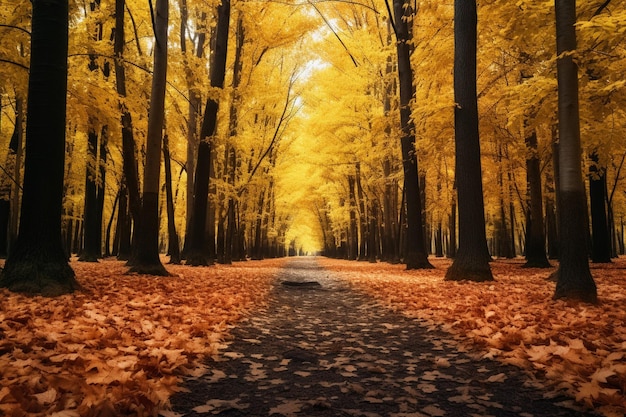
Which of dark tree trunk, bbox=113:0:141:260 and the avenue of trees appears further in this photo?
dark tree trunk, bbox=113:0:141:260

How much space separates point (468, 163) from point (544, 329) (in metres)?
5.57

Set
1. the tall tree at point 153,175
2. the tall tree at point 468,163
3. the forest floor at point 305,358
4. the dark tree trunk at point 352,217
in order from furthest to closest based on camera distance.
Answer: the dark tree trunk at point 352,217 → the tall tree at point 153,175 → the tall tree at point 468,163 → the forest floor at point 305,358

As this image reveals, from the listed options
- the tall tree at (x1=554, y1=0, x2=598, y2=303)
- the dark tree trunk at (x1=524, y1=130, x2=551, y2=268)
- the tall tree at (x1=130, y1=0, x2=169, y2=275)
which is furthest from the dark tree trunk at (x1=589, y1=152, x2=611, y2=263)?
the tall tree at (x1=130, y1=0, x2=169, y2=275)

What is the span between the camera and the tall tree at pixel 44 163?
5.71m

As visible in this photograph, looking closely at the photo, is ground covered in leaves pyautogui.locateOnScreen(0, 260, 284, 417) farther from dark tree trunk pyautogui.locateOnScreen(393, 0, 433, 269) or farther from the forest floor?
dark tree trunk pyautogui.locateOnScreen(393, 0, 433, 269)

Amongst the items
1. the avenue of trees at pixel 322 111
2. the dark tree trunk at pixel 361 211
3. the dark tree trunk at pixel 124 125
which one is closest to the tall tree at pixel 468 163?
the avenue of trees at pixel 322 111

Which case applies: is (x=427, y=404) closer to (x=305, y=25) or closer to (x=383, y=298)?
(x=383, y=298)

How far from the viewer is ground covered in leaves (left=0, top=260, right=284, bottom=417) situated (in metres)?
2.35

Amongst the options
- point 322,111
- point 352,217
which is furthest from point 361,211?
point 322,111

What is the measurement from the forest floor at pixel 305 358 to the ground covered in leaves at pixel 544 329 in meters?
0.02

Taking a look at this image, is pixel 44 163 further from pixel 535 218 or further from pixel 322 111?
pixel 322 111

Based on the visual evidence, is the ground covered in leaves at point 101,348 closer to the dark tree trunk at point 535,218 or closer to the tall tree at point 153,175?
the tall tree at point 153,175

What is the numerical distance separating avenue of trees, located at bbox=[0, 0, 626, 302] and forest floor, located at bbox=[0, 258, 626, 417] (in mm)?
1461

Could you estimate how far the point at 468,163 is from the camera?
924 cm
